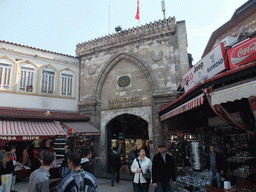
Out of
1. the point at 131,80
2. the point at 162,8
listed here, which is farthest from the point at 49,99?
the point at 162,8

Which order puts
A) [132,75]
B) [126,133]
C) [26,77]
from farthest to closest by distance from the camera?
[126,133] < [132,75] < [26,77]

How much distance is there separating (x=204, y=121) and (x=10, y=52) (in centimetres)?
1203

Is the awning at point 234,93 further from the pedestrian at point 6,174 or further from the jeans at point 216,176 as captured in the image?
the pedestrian at point 6,174

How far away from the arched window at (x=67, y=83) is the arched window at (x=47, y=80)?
637 mm

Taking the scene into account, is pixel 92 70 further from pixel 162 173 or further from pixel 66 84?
pixel 162 173

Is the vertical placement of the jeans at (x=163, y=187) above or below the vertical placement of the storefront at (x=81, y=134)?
below

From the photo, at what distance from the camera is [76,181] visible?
2.68 metres

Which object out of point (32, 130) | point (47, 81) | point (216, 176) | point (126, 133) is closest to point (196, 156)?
point (216, 176)

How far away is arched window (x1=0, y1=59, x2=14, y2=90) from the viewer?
→ 38.5 ft

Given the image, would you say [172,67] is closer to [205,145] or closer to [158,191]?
[205,145]

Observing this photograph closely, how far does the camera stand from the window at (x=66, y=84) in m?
14.1

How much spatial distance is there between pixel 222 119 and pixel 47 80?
1168cm

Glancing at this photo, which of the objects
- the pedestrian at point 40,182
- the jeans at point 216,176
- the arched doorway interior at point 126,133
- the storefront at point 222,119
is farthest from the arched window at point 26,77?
the jeans at point 216,176

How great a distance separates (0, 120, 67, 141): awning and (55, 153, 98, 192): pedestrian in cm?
844
